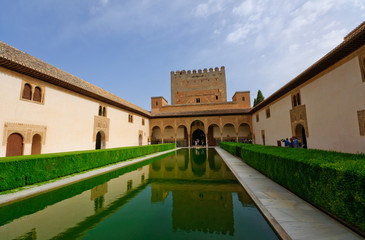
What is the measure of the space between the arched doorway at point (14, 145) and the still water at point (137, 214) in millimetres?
5060

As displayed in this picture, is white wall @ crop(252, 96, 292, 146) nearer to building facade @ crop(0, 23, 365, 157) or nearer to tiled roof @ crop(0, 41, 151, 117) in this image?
building facade @ crop(0, 23, 365, 157)

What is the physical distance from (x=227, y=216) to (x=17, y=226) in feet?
11.2

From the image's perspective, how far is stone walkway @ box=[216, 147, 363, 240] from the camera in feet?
7.25

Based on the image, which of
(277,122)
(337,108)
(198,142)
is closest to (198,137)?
(198,142)

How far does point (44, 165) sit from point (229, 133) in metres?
22.1

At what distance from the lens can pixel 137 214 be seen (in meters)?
3.10

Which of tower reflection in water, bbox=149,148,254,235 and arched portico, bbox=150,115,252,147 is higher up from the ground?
arched portico, bbox=150,115,252,147

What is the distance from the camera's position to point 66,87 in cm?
1031

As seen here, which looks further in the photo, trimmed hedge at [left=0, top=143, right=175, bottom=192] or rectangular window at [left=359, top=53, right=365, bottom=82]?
rectangular window at [left=359, top=53, right=365, bottom=82]

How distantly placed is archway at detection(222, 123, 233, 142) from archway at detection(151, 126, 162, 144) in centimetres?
978

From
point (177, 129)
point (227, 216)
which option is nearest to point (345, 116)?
point (227, 216)

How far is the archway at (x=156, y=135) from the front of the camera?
2614 cm

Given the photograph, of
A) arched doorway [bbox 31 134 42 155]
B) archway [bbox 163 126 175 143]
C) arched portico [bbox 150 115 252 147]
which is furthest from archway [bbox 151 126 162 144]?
arched doorway [bbox 31 134 42 155]

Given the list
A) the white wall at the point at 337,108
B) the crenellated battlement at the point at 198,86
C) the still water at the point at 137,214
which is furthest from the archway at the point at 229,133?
the still water at the point at 137,214
